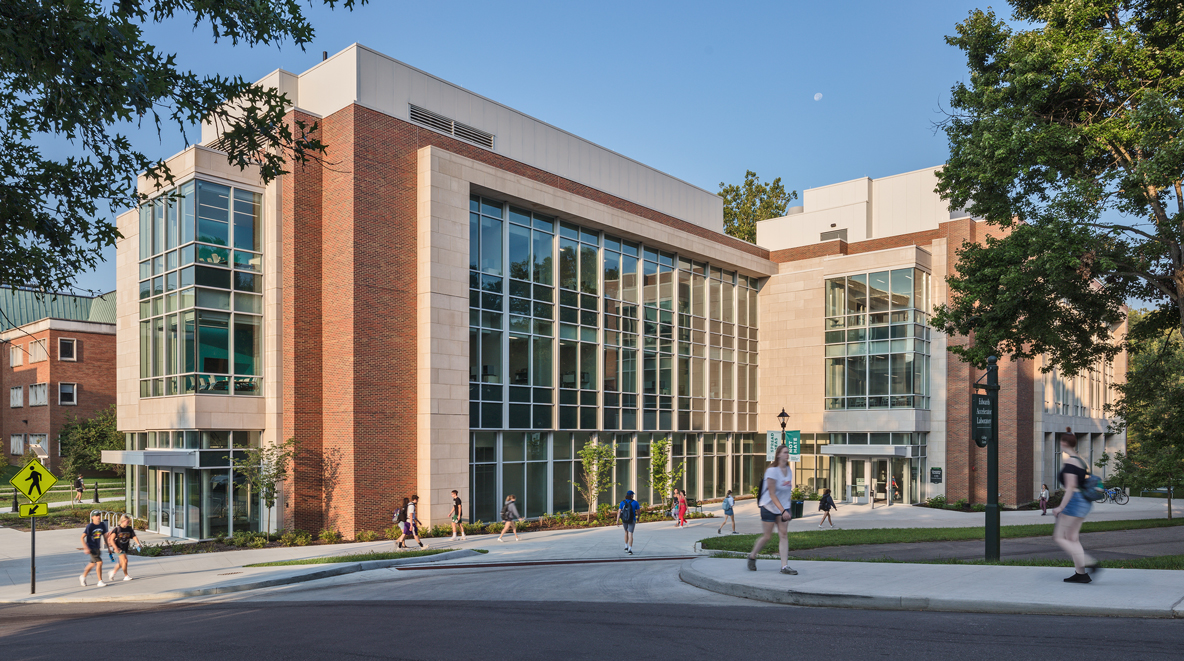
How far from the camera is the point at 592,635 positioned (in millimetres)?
8484

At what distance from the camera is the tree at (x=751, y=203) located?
216ft

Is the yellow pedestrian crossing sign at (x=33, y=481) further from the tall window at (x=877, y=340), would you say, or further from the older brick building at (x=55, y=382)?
the older brick building at (x=55, y=382)

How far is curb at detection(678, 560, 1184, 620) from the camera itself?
26.3ft

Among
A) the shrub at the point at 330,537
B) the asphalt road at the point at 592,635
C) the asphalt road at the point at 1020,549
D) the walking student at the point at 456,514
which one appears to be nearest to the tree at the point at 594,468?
the walking student at the point at 456,514

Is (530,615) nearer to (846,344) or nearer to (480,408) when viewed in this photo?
(480,408)

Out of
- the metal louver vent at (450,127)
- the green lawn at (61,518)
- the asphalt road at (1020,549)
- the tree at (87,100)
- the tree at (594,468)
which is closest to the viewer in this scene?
the tree at (87,100)

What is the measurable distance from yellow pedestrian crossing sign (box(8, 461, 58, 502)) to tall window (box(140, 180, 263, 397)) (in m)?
7.02

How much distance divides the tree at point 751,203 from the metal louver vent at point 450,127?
38.3m

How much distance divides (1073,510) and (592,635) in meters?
5.89

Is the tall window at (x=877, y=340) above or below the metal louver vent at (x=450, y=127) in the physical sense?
below

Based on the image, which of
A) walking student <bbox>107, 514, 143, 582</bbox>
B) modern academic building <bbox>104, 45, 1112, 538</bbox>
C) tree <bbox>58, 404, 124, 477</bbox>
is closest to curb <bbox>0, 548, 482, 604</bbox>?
walking student <bbox>107, 514, 143, 582</bbox>

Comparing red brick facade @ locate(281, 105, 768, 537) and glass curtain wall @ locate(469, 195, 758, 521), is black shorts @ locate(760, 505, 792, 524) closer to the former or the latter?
red brick facade @ locate(281, 105, 768, 537)

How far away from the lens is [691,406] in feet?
126

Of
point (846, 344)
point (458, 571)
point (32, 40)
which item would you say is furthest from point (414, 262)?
point (846, 344)
